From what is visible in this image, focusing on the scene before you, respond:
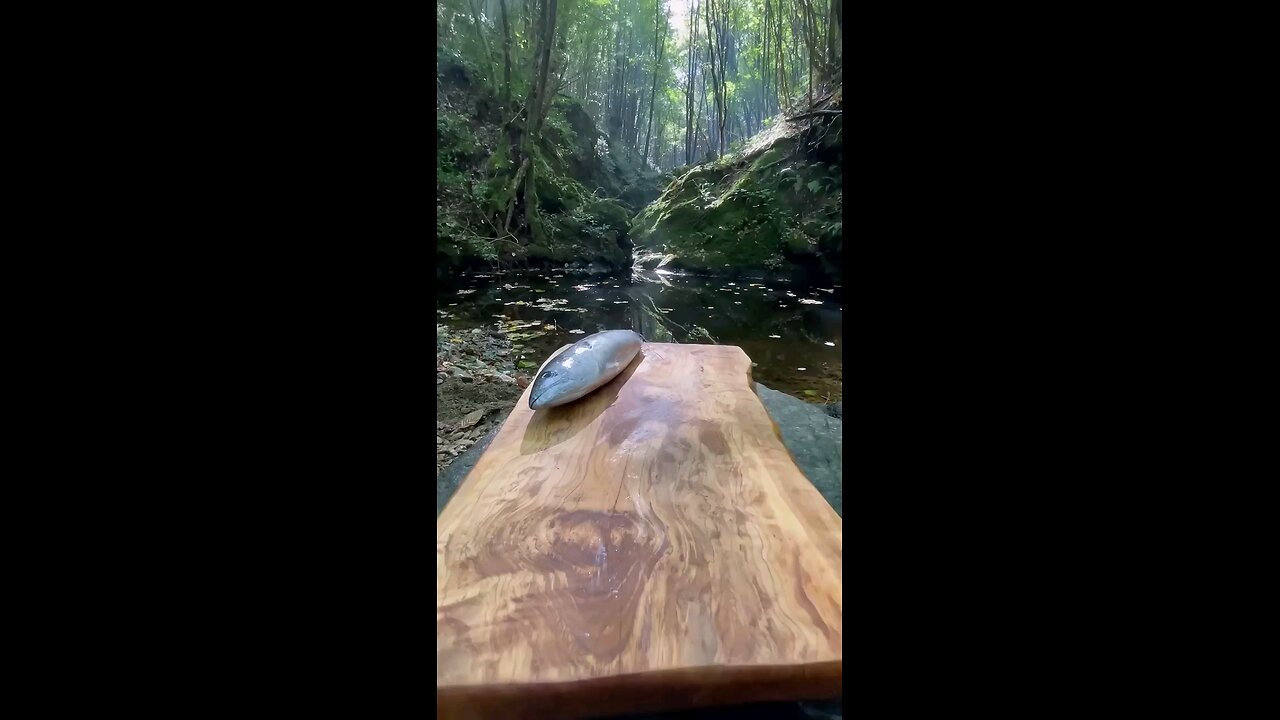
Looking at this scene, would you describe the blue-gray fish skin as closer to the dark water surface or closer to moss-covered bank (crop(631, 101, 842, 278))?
the dark water surface

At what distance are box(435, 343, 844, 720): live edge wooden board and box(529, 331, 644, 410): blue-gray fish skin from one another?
13 cm

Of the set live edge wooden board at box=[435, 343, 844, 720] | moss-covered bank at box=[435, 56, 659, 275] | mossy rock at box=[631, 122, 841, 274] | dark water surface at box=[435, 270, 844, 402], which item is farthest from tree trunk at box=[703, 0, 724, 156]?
live edge wooden board at box=[435, 343, 844, 720]

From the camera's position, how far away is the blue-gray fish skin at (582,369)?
1.11m

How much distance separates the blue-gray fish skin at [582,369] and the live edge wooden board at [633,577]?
134 millimetres

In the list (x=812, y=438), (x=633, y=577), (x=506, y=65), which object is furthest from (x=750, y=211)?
(x=633, y=577)

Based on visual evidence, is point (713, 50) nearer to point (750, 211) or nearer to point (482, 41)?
point (750, 211)

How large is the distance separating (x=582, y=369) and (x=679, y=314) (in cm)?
133

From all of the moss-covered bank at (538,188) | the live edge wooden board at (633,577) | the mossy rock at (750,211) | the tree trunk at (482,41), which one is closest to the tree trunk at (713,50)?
the mossy rock at (750,211)

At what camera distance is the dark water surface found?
1.87 metres

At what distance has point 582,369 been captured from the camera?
1.20m
